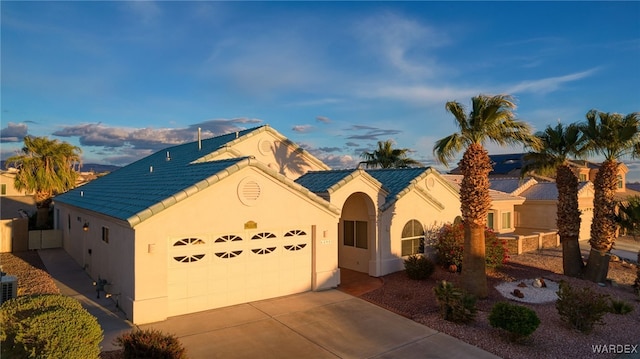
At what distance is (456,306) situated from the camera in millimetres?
10820

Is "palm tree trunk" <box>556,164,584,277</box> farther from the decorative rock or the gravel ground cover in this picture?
the decorative rock

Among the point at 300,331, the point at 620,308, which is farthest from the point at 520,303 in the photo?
the point at 300,331

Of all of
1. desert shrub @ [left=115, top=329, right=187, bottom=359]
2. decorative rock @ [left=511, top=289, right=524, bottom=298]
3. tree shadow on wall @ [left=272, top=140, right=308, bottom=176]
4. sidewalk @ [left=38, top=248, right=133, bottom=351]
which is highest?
tree shadow on wall @ [left=272, top=140, right=308, bottom=176]

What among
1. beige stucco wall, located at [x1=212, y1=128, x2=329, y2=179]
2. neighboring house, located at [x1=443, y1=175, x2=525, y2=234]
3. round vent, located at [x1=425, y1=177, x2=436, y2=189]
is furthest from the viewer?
neighboring house, located at [x1=443, y1=175, x2=525, y2=234]

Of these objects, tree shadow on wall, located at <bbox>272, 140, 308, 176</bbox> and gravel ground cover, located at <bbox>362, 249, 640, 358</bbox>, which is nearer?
gravel ground cover, located at <bbox>362, 249, 640, 358</bbox>

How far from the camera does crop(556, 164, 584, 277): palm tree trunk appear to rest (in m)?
17.2

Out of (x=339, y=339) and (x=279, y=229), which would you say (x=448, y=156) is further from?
(x=339, y=339)

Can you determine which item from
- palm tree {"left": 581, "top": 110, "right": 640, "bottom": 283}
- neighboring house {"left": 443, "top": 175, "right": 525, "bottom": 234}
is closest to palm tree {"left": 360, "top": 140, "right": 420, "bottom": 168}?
neighboring house {"left": 443, "top": 175, "right": 525, "bottom": 234}

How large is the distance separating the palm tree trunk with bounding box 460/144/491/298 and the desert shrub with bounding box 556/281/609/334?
9.27 feet

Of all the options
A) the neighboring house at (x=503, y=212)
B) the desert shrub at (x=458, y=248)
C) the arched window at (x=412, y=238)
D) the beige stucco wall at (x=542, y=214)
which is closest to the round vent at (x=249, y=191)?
the arched window at (x=412, y=238)

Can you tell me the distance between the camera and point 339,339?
9766 mm

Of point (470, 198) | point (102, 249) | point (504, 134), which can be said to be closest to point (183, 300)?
point (102, 249)

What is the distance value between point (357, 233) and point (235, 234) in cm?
695

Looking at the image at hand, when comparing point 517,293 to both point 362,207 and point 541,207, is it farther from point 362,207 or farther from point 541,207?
point 541,207
